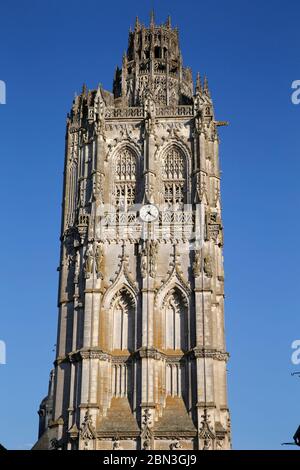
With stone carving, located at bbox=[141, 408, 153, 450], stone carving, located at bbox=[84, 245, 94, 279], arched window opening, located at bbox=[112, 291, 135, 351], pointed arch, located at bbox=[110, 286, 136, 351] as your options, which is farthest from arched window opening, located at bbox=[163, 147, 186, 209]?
stone carving, located at bbox=[141, 408, 153, 450]

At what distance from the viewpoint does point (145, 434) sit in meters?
42.6

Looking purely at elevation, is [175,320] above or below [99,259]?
below

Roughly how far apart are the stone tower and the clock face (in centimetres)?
7

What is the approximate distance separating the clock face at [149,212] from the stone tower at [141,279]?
7 cm

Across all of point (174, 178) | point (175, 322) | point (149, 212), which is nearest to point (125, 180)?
point (174, 178)

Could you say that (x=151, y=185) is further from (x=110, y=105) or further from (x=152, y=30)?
(x=152, y=30)

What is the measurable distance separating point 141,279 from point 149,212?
468 cm

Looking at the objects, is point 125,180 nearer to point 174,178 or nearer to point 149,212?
point 174,178

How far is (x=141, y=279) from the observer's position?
4675cm

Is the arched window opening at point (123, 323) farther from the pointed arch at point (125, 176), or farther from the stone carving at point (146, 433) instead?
the pointed arch at point (125, 176)

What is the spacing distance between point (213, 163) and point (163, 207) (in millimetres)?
5041

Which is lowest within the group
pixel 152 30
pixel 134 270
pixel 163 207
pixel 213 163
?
pixel 134 270

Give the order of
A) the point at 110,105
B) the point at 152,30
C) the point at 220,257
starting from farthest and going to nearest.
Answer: the point at 152,30 < the point at 110,105 < the point at 220,257
